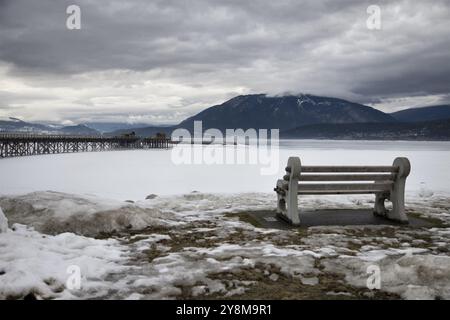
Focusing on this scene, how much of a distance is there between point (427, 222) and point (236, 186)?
385 inches

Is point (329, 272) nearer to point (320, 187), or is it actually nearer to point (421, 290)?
point (421, 290)

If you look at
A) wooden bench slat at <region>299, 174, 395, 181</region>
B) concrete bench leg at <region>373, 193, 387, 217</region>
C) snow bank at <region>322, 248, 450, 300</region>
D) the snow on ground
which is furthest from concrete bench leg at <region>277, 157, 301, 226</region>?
snow bank at <region>322, 248, 450, 300</region>

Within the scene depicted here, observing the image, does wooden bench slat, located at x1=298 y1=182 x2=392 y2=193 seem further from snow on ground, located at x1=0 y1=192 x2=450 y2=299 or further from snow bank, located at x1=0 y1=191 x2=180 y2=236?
snow bank, located at x1=0 y1=191 x2=180 y2=236

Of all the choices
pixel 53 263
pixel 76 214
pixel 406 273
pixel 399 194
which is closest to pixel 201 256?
pixel 53 263

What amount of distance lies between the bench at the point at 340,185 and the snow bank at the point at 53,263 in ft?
10.5

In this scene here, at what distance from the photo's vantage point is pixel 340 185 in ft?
23.3

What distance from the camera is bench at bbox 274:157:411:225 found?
694cm

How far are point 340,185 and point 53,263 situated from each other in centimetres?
499

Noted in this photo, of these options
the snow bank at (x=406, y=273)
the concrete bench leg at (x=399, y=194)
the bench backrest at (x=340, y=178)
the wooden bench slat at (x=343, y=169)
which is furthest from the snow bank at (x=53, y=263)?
the concrete bench leg at (x=399, y=194)

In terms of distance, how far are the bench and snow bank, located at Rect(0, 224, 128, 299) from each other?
320 cm

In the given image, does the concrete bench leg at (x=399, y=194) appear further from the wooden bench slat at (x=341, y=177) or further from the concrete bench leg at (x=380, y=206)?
the concrete bench leg at (x=380, y=206)

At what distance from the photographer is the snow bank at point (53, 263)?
3721 mm

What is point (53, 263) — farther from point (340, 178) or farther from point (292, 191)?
point (340, 178)

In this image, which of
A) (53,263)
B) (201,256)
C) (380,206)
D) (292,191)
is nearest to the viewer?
(53,263)
